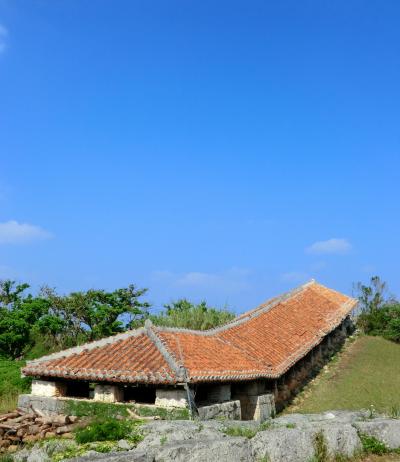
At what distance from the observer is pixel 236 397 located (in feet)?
46.1

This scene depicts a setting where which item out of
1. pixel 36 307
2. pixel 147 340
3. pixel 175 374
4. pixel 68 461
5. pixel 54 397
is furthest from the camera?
pixel 36 307

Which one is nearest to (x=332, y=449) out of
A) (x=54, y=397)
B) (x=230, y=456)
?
(x=230, y=456)

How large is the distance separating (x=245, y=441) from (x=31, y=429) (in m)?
4.53

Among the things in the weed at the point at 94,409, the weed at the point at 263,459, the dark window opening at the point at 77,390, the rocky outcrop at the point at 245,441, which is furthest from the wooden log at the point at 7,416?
the weed at the point at 263,459

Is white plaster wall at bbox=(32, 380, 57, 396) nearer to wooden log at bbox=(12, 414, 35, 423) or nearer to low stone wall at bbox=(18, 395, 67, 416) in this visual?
low stone wall at bbox=(18, 395, 67, 416)

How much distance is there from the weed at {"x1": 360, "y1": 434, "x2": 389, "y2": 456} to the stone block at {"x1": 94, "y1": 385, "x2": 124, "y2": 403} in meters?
5.70

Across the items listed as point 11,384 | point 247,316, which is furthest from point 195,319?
point 11,384

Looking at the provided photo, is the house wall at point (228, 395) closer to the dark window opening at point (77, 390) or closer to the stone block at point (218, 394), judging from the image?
the stone block at point (218, 394)

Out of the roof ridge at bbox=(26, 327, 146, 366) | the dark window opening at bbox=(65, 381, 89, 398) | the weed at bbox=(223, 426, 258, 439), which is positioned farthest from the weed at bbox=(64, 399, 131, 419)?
the weed at bbox=(223, 426, 258, 439)

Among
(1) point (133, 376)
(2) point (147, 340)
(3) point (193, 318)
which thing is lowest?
(1) point (133, 376)

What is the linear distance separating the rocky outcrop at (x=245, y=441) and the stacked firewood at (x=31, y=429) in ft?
4.43

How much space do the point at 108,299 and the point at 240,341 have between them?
13.8m

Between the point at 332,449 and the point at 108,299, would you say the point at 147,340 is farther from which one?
the point at 108,299

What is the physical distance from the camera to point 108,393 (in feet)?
39.5
